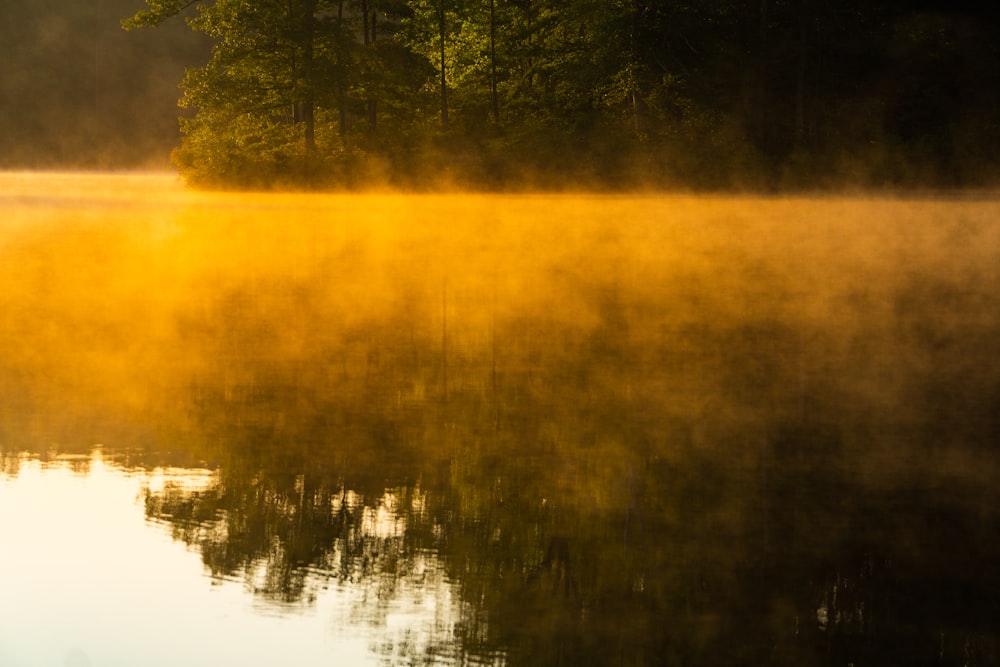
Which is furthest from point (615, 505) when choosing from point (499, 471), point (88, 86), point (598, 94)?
point (88, 86)

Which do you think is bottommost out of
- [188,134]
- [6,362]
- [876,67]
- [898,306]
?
[6,362]

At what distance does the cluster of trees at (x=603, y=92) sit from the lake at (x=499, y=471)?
32.0m

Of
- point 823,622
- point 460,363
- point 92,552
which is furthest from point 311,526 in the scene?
point 460,363

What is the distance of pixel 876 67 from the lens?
5653cm

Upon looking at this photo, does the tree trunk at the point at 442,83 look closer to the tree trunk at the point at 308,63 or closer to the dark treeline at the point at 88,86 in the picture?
the tree trunk at the point at 308,63

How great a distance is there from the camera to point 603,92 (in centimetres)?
5812

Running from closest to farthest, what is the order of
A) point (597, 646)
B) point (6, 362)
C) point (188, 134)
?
point (597, 646) → point (6, 362) → point (188, 134)

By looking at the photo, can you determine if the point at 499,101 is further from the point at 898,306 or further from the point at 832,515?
the point at 832,515

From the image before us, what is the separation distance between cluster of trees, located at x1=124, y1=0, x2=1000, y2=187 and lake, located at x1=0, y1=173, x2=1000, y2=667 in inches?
1261

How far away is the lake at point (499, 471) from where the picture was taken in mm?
5332

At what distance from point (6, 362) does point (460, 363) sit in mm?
3565

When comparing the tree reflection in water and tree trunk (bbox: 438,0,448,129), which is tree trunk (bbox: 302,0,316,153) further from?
the tree reflection in water

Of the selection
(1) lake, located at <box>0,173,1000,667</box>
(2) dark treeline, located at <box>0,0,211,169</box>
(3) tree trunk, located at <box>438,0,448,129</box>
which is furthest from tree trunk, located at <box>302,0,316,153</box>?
(2) dark treeline, located at <box>0,0,211,169</box>

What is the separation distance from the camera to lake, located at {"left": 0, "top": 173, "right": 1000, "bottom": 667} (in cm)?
533
